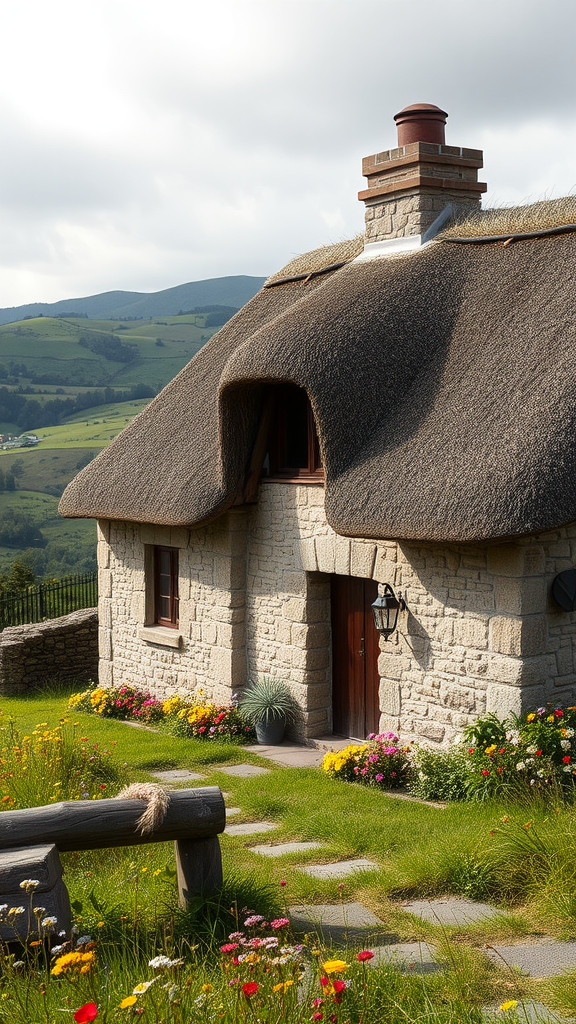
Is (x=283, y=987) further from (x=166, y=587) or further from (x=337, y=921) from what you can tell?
(x=166, y=587)

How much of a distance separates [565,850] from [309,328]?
5.43 m

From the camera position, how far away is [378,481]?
786 centimetres

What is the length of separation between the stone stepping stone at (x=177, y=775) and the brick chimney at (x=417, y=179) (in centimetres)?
601

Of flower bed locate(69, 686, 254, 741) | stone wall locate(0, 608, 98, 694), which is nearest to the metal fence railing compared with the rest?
stone wall locate(0, 608, 98, 694)

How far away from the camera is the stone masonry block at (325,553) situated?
9094 mm

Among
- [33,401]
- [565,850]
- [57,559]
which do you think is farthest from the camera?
[33,401]

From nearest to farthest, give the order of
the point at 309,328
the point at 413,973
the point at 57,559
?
1. the point at 413,973
2. the point at 309,328
3. the point at 57,559

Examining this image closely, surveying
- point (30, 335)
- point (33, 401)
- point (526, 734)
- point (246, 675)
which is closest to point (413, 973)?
point (526, 734)

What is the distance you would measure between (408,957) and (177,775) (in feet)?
15.7

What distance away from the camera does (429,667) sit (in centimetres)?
801

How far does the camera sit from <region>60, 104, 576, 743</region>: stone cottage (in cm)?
732

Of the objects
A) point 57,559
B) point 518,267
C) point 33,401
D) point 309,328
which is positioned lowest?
point 57,559

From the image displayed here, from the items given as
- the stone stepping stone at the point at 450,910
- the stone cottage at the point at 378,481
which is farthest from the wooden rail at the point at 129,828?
the stone cottage at the point at 378,481

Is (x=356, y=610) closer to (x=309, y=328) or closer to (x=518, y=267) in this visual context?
(x=309, y=328)
